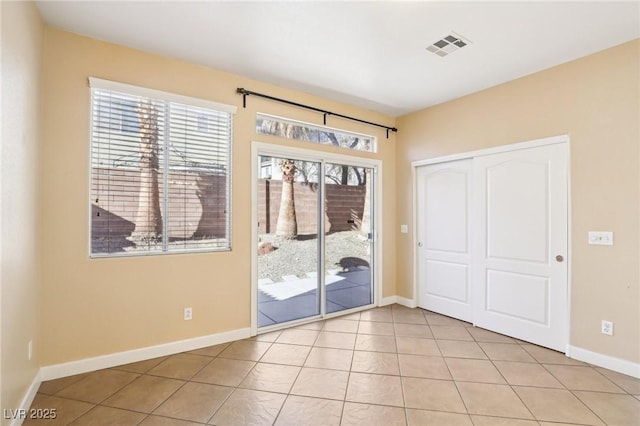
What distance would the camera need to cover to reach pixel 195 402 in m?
2.20

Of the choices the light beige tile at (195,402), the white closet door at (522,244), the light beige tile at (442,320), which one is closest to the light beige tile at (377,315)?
the light beige tile at (442,320)

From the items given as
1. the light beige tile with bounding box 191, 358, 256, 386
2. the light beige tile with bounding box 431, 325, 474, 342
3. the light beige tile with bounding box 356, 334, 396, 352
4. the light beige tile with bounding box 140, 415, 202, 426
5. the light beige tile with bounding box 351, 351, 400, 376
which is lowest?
the light beige tile with bounding box 356, 334, 396, 352

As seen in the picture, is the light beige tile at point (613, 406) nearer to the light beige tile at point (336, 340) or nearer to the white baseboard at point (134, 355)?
the light beige tile at point (336, 340)

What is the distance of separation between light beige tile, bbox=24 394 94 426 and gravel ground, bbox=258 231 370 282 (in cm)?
182

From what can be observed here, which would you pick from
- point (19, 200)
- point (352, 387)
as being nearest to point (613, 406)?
point (352, 387)

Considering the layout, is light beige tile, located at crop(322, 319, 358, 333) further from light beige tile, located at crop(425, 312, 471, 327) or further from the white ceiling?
the white ceiling

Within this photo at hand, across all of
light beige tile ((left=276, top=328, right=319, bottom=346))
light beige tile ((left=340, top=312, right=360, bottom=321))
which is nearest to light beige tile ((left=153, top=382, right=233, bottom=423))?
light beige tile ((left=276, top=328, right=319, bottom=346))

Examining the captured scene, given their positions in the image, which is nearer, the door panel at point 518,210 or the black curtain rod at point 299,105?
the door panel at point 518,210

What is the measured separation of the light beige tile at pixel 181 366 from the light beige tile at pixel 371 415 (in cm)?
135

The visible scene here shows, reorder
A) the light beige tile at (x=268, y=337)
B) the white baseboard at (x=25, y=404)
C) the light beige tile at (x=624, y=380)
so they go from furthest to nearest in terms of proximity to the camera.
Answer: the light beige tile at (x=268, y=337)
the light beige tile at (x=624, y=380)
the white baseboard at (x=25, y=404)

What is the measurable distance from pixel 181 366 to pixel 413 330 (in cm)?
249

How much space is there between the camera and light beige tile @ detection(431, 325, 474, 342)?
3.41 m

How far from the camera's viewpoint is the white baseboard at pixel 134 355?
2477mm

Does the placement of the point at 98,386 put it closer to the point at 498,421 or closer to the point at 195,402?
the point at 195,402
